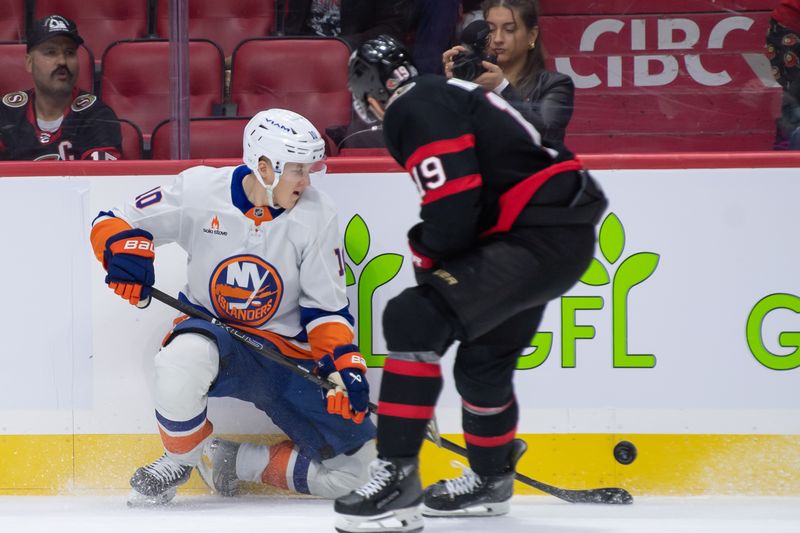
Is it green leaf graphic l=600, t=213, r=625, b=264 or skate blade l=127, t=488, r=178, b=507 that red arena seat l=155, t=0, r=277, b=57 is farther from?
skate blade l=127, t=488, r=178, b=507

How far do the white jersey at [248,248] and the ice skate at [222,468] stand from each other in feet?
1.11

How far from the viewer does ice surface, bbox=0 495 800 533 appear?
2561 millimetres

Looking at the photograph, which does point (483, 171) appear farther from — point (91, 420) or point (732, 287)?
point (91, 420)

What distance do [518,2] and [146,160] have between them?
1.11 metres

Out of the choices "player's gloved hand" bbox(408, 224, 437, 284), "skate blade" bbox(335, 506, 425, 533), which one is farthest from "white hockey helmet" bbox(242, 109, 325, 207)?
"skate blade" bbox(335, 506, 425, 533)

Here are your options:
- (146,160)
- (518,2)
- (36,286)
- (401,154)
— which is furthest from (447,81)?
(36,286)

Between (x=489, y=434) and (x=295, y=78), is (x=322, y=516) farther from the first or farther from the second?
(x=295, y=78)

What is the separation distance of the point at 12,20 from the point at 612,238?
5.86 feet

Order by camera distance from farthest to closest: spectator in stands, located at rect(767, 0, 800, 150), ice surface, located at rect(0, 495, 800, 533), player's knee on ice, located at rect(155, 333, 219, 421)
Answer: spectator in stands, located at rect(767, 0, 800, 150)
player's knee on ice, located at rect(155, 333, 219, 421)
ice surface, located at rect(0, 495, 800, 533)

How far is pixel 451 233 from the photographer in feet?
7.41

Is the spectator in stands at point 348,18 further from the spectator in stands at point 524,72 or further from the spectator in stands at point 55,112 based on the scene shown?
the spectator in stands at point 55,112

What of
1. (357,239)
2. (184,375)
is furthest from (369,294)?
(184,375)

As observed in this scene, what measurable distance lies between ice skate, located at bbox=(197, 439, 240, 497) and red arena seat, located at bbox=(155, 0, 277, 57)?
1.10 meters

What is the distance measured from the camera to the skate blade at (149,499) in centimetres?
290
